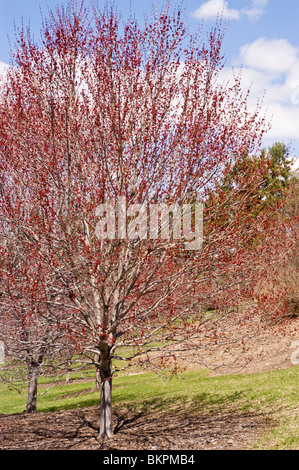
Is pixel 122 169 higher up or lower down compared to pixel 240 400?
higher up

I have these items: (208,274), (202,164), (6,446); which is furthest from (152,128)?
(6,446)

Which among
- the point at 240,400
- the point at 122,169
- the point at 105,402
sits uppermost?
the point at 122,169

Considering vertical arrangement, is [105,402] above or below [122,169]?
below

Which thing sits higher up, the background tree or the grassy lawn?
the background tree

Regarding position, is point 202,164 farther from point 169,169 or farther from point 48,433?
point 48,433

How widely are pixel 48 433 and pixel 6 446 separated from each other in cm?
104

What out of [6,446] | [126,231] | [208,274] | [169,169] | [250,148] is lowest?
[6,446]

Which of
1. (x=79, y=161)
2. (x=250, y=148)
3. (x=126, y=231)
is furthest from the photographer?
(x=250, y=148)

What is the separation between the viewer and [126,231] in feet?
22.6

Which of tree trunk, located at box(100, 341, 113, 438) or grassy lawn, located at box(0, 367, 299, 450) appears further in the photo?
tree trunk, located at box(100, 341, 113, 438)

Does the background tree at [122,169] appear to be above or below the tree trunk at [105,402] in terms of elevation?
above

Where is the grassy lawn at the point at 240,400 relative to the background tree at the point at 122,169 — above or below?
below

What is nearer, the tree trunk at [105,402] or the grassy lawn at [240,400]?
the grassy lawn at [240,400]

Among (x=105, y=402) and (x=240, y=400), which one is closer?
(x=105, y=402)
